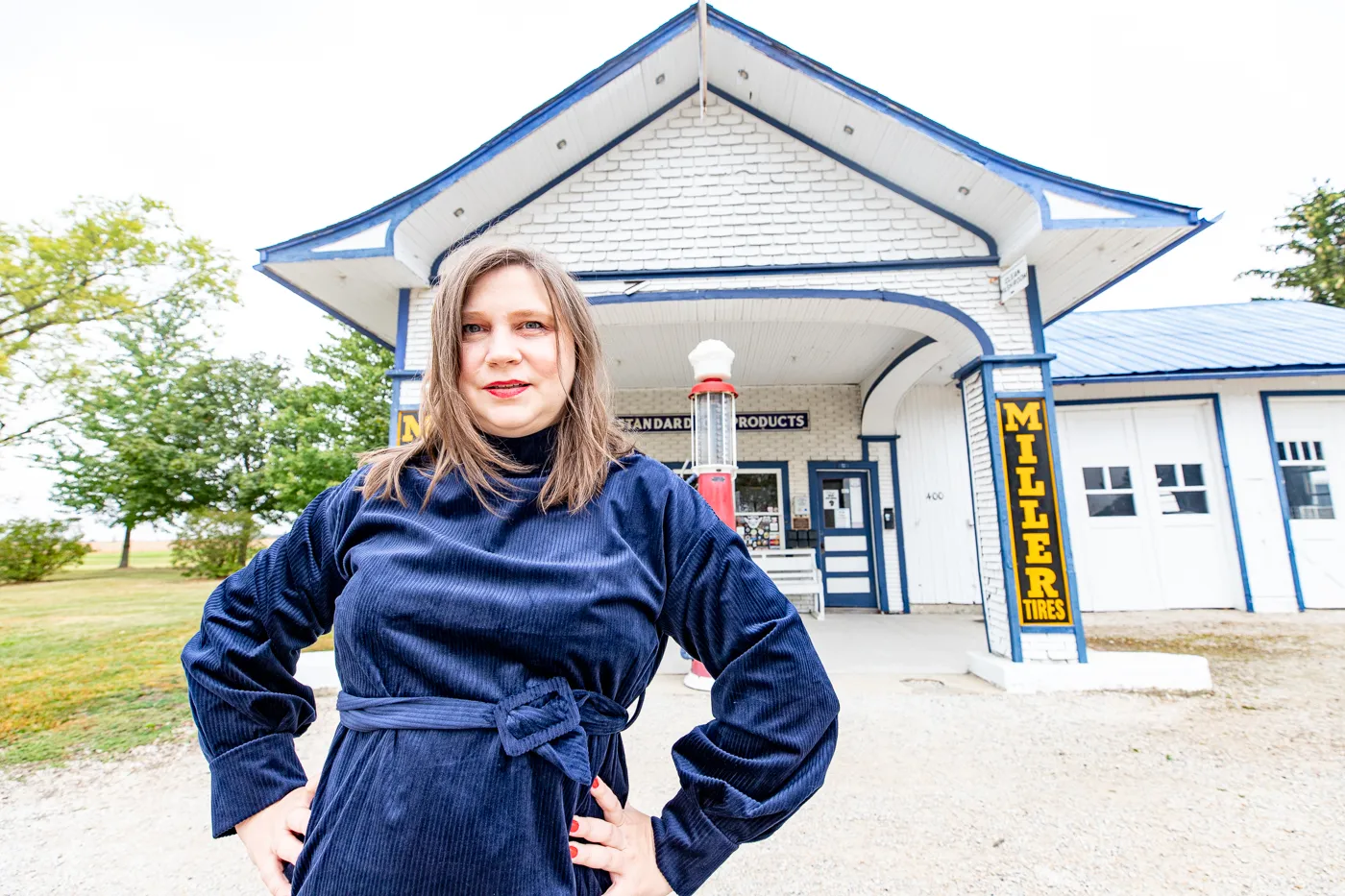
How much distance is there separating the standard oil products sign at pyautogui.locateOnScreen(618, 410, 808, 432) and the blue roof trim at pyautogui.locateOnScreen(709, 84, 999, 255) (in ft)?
14.4

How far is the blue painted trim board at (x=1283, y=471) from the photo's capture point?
8.31m

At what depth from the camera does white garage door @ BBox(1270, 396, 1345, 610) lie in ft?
27.4

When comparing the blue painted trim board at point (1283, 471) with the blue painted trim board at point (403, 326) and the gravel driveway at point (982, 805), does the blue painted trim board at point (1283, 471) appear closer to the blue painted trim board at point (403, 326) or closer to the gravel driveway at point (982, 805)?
the gravel driveway at point (982, 805)

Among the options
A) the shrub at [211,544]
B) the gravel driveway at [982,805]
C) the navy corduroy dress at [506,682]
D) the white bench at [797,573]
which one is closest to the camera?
the navy corduroy dress at [506,682]

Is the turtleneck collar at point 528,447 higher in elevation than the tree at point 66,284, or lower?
lower

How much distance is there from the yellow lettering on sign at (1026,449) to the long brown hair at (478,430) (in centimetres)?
489

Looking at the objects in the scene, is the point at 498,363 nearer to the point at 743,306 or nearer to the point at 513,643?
the point at 513,643

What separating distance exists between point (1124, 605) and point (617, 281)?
28.0ft

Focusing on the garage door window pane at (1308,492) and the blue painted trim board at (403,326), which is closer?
the blue painted trim board at (403,326)

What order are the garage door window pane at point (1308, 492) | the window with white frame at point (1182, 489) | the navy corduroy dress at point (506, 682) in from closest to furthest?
1. the navy corduroy dress at point (506, 682)
2. the garage door window pane at point (1308, 492)
3. the window with white frame at point (1182, 489)

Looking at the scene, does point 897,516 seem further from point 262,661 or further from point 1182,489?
point 262,661

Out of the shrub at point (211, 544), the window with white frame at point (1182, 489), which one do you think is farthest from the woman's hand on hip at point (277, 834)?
the shrub at point (211, 544)

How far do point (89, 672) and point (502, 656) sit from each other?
7.99m

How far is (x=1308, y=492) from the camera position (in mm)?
8578
